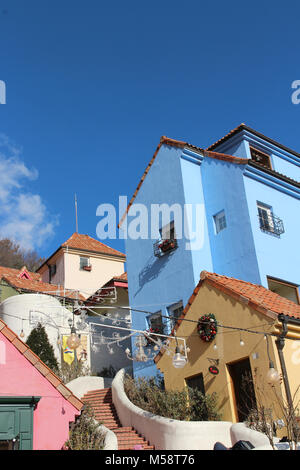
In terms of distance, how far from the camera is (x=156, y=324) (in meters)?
20.0

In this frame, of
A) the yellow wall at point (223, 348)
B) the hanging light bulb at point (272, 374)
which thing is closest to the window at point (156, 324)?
the yellow wall at point (223, 348)

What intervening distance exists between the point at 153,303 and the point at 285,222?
21.7 feet

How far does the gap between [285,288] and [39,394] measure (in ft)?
36.4

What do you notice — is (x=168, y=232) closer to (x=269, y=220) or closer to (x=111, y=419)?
(x=269, y=220)

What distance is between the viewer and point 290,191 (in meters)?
20.8

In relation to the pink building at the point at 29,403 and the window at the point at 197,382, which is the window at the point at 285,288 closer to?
the window at the point at 197,382

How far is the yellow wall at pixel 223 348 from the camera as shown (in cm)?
1288

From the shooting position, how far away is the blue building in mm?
18250

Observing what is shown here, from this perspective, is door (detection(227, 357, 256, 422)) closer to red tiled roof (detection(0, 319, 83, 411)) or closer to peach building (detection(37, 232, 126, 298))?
red tiled roof (detection(0, 319, 83, 411))

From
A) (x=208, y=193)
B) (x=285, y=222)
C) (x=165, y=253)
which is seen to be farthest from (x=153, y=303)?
(x=285, y=222)

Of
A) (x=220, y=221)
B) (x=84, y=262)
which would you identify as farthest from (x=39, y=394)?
(x=84, y=262)

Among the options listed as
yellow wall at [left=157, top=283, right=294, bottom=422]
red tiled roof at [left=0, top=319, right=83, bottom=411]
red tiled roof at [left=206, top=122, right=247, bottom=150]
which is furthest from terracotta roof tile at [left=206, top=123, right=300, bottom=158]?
red tiled roof at [left=0, top=319, right=83, bottom=411]

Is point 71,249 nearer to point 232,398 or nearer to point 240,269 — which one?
point 240,269
